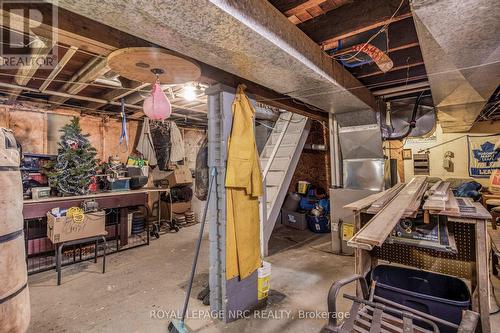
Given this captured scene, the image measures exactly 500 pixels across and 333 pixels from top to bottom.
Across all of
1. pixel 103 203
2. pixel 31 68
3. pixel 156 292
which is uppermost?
pixel 31 68

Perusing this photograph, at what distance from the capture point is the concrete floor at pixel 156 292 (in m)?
2.06

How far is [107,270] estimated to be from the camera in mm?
3156

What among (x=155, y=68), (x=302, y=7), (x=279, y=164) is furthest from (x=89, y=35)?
(x=279, y=164)

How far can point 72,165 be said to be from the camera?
11.6ft

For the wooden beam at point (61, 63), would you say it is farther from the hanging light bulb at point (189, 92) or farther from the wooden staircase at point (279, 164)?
the wooden staircase at point (279, 164)

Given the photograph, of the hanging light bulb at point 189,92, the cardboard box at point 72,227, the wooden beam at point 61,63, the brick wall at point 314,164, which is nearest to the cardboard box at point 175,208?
the cardboard box at point 72,227

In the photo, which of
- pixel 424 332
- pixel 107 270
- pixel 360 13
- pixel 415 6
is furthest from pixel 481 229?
pixel 107 270

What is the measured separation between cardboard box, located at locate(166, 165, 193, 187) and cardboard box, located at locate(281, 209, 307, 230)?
7.59 ft

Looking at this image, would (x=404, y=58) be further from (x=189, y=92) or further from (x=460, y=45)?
(x=189, y=92)

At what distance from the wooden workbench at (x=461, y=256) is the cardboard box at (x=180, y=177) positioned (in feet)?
13.6

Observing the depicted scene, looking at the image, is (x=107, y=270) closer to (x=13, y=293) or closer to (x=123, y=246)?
(x=123, y=246)

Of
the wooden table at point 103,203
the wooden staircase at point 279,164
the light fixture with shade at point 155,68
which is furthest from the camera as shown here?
the wooden staircase at point 279,164

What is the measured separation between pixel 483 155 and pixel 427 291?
215 inches

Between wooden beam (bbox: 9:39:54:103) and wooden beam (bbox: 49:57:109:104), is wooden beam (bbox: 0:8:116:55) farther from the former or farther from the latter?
wooden beam (bbox: 49:57:109:104)
